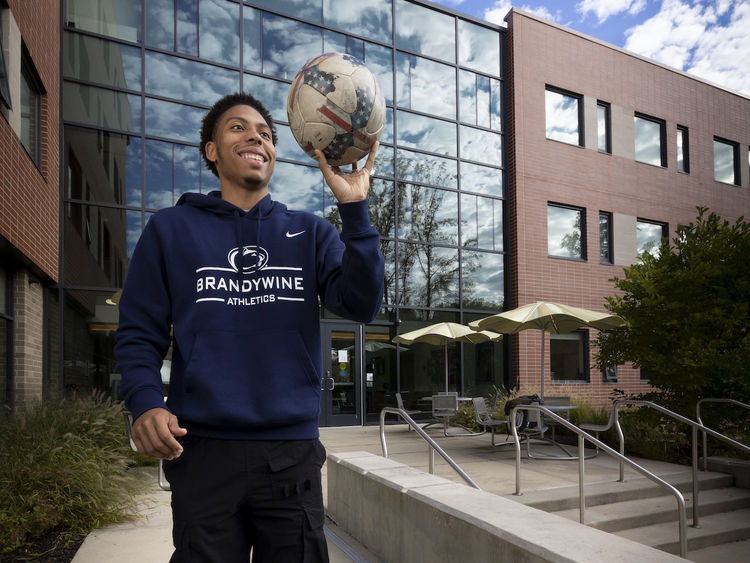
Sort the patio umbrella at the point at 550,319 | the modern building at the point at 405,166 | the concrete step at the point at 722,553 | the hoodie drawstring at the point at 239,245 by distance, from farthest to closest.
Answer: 1. the modern building at the point at 405,166
2. the patio umbrella at the point at 550,319
3. the concrete step at the point at 722,553
4. the hoodie drawstring at the point at 239,245

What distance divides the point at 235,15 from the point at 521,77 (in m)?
8.07

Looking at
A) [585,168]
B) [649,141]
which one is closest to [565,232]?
[585,168]

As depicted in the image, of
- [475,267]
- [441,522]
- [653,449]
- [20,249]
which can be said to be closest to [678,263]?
[653,449]

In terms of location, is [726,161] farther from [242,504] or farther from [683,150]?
[242,504]

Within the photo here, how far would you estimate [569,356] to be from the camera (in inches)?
703

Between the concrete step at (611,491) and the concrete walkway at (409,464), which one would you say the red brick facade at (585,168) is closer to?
the concrete walkway at (409,464)

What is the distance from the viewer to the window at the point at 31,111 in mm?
9766

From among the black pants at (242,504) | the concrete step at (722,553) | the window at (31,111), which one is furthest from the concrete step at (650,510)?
the window at (31,111)

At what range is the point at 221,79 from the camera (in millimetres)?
14562

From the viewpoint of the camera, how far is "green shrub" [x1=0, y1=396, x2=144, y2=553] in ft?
16.7

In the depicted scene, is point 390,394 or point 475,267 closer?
point 390,394

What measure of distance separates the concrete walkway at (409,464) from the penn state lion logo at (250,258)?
11.5 ft

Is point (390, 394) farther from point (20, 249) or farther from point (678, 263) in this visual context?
point (20, 249)

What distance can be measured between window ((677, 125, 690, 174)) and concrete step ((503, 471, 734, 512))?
50.0ft
